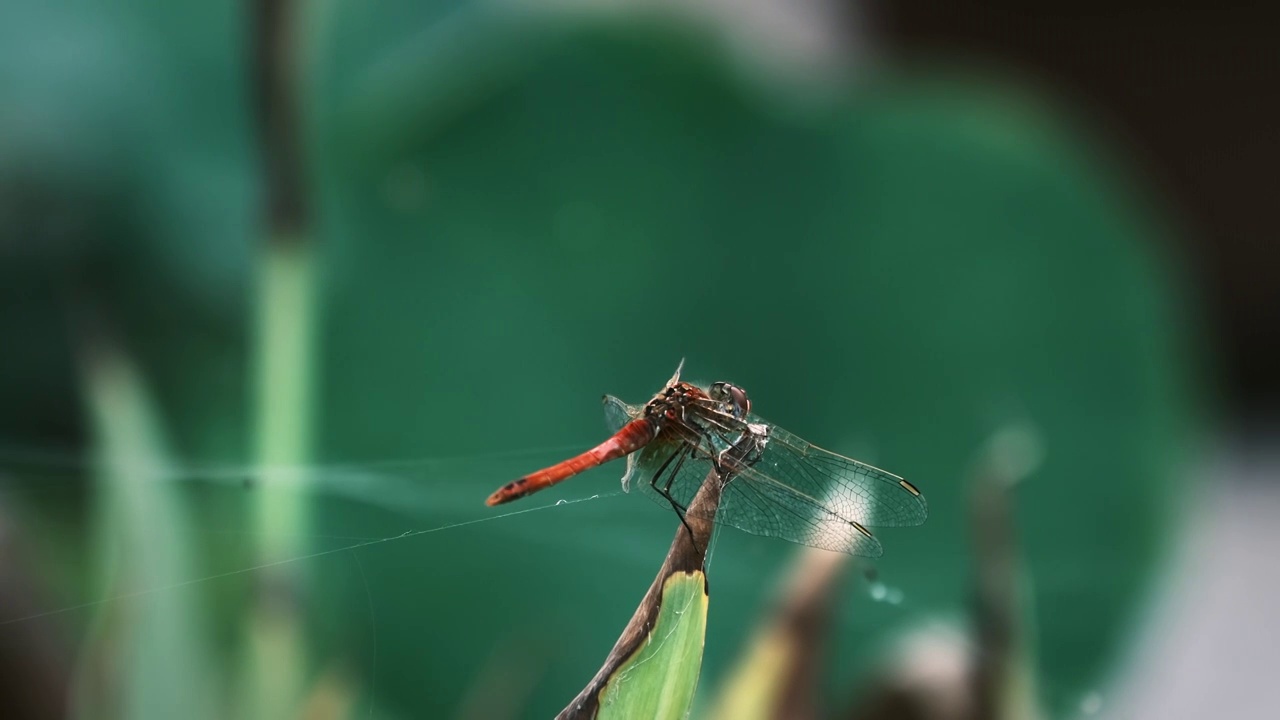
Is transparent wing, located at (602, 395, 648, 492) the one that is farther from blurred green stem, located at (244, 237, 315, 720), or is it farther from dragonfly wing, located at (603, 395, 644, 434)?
blurred green stem, located at (244, 237, 315, 720)

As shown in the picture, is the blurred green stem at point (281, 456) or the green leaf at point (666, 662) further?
the blurred green stem at point (281, 456)

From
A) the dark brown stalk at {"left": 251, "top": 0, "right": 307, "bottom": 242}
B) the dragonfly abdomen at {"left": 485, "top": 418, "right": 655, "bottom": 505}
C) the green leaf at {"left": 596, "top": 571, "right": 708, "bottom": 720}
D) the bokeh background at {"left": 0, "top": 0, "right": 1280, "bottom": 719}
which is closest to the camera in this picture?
the green leaf at {"left": 596, "top": 571, "right": 708, "bottom": 720}

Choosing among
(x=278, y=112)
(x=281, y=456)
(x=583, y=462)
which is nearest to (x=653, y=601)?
(x=583, y=462)

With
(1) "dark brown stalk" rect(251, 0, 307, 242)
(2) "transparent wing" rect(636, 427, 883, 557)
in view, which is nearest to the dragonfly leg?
(2) "transparent wing" rect(636, 427, 883, 557)

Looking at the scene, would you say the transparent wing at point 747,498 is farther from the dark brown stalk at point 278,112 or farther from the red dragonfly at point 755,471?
the dark brown stalk at point 278,112

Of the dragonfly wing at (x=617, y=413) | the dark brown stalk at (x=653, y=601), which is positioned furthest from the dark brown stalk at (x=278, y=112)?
the dark brown stalk at (x=653, y=601)

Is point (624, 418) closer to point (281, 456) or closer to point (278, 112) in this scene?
point (281, 456)

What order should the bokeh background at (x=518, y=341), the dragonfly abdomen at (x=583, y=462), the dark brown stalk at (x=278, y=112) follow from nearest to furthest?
the dragonfly abdomen at (x=583, y=462), the bokeh background at (x=518, y=341), the dark brown stalk at (x=278, y=112)
